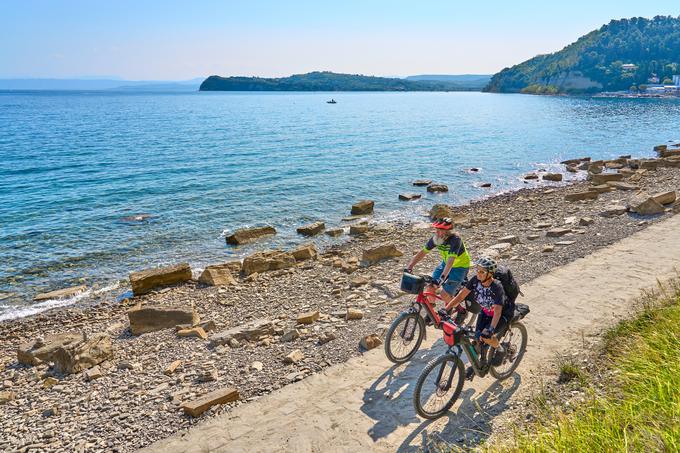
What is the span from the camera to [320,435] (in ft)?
24.0

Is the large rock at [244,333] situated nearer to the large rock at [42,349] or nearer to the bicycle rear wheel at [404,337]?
the large rock at [42,349]

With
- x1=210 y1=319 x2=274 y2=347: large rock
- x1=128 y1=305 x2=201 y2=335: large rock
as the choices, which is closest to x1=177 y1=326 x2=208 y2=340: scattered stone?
x1=210 y1=319 x2=274 y2=347: large rock

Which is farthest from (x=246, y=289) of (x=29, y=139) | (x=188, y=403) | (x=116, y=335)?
(x=29, y=139)

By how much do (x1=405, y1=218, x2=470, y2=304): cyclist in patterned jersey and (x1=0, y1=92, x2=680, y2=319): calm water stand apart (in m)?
13.9

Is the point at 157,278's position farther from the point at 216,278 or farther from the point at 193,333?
the point at 193,333

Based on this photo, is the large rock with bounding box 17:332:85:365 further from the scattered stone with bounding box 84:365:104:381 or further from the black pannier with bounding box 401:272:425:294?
the black pannier with bounding box 401:272:425:294

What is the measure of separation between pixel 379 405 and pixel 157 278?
12.0 m

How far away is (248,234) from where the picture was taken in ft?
75.8

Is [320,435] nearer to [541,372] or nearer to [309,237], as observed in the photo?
[541,372]

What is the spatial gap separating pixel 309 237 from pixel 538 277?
12671mm

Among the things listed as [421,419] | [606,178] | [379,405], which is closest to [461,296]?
[421,419]

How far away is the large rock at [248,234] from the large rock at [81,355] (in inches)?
458

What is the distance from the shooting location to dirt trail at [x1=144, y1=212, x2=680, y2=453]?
719cm

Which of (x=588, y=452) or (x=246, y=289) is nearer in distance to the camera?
(x=588, y=452)
